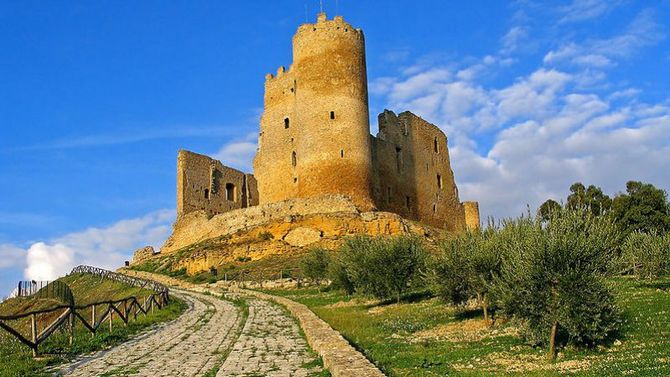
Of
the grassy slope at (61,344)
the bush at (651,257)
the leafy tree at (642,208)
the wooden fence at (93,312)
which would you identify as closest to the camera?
the grassy slope at (61,344)

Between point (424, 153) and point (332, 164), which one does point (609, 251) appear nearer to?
point (332, 164)

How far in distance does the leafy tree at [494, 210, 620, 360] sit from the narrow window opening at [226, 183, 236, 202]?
49726mm

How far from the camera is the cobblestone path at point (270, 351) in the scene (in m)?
10.7

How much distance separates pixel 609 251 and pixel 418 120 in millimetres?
47121

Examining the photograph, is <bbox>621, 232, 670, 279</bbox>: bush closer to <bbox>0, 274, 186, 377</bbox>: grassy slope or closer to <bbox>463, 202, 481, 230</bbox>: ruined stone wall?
<bbox>0, 274, 186, 377</bbox>: grassy slope

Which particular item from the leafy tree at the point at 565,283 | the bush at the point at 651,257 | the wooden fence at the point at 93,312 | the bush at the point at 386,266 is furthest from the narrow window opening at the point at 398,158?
the leafy tree at the point at 565,283

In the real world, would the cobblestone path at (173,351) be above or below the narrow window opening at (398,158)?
below

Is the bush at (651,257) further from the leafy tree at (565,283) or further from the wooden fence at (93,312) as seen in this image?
the wooden fence at (93,312)

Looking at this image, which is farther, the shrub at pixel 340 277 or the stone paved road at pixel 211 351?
the shrub at pixel 340 277

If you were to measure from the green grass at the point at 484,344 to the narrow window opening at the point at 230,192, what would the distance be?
134ft

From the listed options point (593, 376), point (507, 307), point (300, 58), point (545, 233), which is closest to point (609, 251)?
point (545, 233)

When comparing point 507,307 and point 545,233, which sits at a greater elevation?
point 545,233

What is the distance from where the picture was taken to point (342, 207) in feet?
141

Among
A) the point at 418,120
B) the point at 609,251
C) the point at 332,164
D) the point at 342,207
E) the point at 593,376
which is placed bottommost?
the point at 593,376
